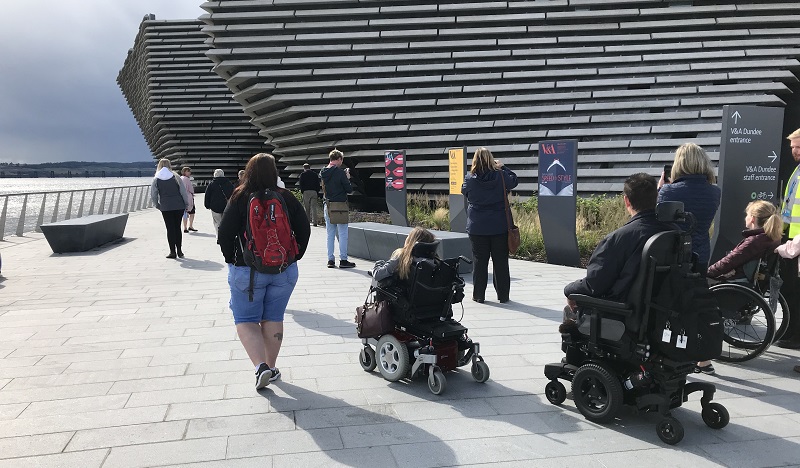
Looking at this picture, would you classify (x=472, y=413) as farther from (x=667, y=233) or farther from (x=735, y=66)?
(x=735, y=66)

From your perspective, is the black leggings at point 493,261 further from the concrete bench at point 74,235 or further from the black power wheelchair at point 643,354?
the concrete bench at point 74,235

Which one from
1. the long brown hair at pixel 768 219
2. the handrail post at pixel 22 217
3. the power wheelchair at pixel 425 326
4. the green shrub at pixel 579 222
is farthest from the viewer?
the handrail post at pixel 22 217

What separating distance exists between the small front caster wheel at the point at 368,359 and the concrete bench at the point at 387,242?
3900 millimetres

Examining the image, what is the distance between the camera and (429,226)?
14.4 metres

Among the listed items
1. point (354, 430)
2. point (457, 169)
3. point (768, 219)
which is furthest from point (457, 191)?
point (354, 430)

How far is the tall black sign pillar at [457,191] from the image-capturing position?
12.2 metres

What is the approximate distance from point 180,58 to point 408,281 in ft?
124

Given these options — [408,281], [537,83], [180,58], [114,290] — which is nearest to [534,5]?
[537,83]

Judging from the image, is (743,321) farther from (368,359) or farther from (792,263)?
(368,359)

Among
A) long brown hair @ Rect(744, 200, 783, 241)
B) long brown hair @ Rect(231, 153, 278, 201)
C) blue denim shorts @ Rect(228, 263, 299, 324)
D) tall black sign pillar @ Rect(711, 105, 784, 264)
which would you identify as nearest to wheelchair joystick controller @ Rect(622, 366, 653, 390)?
long brown hair @ Rect(744, 200, 783, 241)

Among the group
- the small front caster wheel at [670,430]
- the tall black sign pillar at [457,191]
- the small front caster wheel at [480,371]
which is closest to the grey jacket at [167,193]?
the tall black sign pillar at [457,191]

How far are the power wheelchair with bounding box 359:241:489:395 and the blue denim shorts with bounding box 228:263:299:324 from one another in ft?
2.23

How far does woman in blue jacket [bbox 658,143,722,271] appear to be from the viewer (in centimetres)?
455

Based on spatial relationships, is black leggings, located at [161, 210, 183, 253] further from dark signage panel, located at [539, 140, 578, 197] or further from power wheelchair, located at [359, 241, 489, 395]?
power wheelchair, located at [359, 241, 489, 395]
